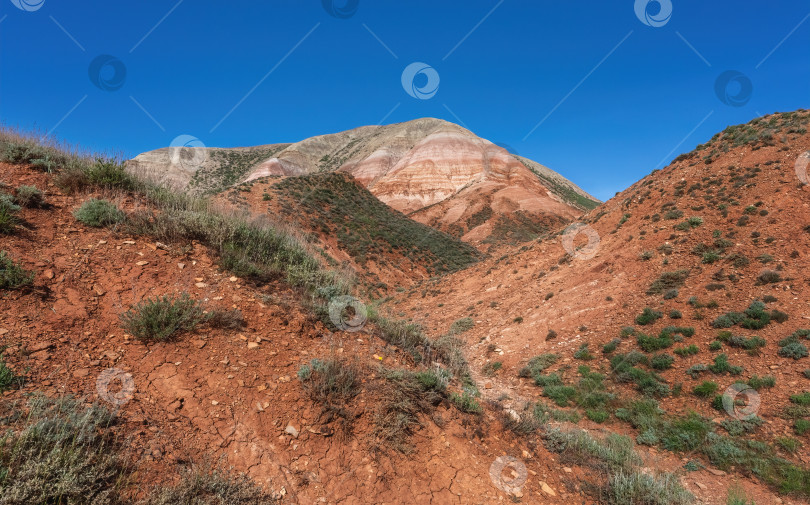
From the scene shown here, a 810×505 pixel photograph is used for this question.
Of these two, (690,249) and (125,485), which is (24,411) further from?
(690,249)

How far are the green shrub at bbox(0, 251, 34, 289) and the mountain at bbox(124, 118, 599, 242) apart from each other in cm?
4286

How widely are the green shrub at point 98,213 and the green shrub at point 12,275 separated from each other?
3.85ft

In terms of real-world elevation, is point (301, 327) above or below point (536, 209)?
below

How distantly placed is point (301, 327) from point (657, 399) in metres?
8.54

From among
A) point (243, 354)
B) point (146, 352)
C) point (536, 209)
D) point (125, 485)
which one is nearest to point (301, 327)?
point (243, 354)

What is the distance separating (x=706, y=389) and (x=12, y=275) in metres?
11.9

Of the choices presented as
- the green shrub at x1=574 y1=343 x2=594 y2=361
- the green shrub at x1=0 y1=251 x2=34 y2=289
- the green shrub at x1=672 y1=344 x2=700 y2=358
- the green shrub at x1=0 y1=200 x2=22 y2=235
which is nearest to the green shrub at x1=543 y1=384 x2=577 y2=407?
the green shrub at x1=574 y1=343 x2=594 y2=361

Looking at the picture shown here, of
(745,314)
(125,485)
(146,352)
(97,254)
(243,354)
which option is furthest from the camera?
(745,314)

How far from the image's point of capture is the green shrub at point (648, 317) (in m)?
10.2

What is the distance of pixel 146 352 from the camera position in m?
3.30

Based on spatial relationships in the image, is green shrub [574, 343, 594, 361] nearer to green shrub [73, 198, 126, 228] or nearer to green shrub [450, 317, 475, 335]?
green shrub [450, 317, 475, 335]

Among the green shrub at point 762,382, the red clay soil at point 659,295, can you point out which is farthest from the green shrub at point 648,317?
the green shrub at point 762,382

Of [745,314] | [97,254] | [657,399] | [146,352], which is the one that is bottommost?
[146,352]

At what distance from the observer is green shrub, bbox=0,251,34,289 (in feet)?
10.6
